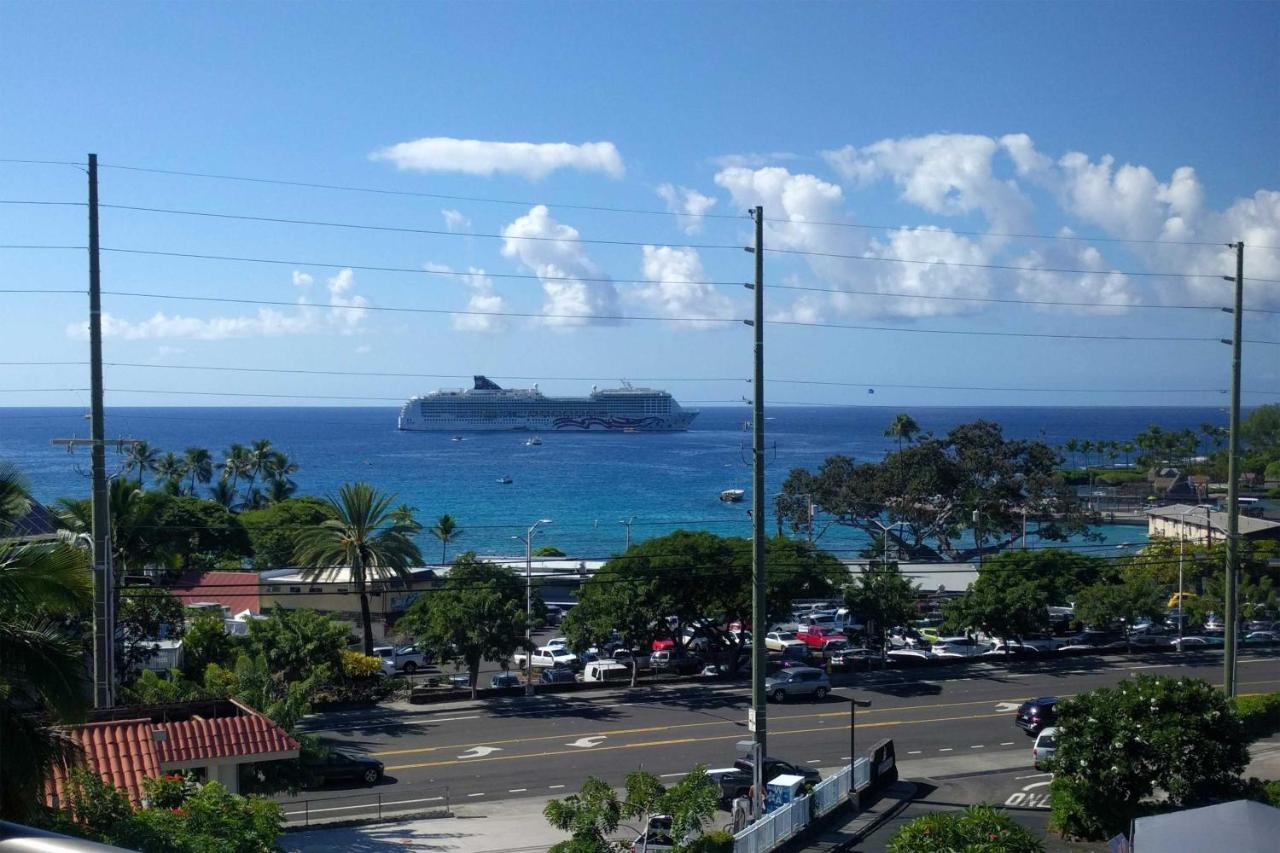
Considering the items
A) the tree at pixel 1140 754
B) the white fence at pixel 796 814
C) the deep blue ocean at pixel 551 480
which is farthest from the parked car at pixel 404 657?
the deep blue ocean at pixel 551 480

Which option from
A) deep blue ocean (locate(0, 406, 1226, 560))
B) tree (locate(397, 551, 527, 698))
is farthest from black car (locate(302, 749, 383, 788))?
deep blue ocean (locate(0, 406, 1226, 560))

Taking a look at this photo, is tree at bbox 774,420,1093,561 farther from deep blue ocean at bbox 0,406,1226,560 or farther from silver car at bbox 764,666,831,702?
silver car at bbox 764,666,831,702

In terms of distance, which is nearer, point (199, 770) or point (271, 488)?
point (199, 770)

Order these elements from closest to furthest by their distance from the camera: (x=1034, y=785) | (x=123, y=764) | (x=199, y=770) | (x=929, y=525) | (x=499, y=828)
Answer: (x=123, y=764)
(x=199, y=770)
(x=499, y=828)
(x=1034, y=785)
(x=929, y=525)

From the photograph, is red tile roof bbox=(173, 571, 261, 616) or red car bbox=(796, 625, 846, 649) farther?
red tile roof bbox=(173, 571, 261, 616)

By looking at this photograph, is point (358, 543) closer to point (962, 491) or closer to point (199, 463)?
point (962, 491)

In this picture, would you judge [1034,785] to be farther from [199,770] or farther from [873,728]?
[199,770]

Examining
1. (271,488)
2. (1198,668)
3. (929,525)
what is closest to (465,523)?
(271,488)
